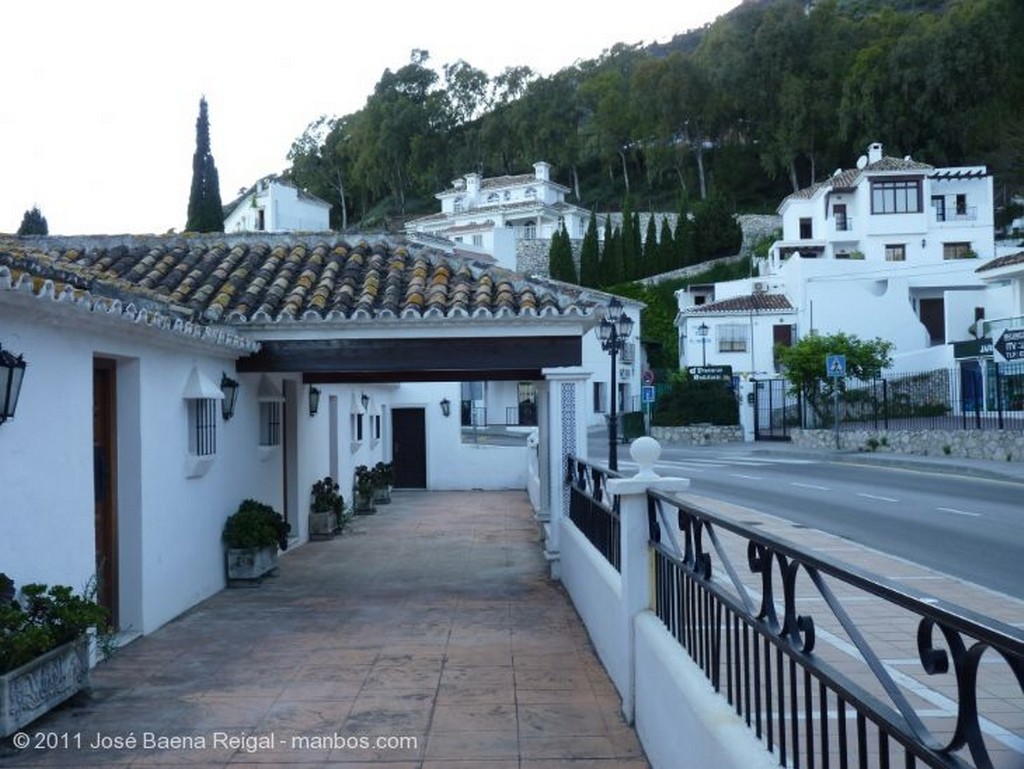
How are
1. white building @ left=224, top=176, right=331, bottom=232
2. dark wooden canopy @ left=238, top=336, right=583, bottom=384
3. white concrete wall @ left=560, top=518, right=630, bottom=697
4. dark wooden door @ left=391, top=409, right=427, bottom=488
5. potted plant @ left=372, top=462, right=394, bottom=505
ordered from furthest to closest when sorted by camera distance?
white building @ left=224, top=176, right=331, bottom=232 < dark wooden door @ left=391, top=409, right=427, bottom=488 < potted plant @ left=372, top=462, right=394, bottom=505 < dark wooden canopy @ left=238, top=336, right=583, bottom=384 < white concrete wall @ left=560, top=518, right=630, bottom=697

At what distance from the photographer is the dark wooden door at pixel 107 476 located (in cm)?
823

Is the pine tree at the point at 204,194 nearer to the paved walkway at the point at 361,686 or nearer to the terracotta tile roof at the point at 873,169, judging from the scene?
the terracotta tile roof at the point at 873,169

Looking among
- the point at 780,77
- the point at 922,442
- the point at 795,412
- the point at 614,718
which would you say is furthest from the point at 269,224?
the point at 614,718

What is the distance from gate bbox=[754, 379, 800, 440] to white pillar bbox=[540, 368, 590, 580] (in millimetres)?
29778

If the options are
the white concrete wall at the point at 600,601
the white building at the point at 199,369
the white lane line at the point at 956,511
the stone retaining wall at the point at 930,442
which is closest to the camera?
the white concrete wall at the point at 600,601

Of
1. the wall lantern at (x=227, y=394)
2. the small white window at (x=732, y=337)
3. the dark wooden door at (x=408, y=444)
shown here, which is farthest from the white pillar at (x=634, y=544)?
the small white window at (x=732, y=337)

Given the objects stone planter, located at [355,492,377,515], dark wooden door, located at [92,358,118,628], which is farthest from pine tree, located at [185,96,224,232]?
dark wooden door, located at [92,358,118,628]

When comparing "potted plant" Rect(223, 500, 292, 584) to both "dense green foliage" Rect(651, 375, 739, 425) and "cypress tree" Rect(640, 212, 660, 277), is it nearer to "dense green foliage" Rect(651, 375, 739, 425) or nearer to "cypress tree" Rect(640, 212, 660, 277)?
"dense green foliage" Rect(651, 375, 739, 425)

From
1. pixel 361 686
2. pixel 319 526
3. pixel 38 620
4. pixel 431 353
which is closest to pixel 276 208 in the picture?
pixel 319 526

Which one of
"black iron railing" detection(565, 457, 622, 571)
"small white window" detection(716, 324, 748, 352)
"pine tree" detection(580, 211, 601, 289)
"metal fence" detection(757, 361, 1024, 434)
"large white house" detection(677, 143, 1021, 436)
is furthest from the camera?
"pine tree" detection(580, 211, 601, 289)

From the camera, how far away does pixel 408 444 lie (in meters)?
27.0

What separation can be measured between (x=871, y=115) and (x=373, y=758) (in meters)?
70.3

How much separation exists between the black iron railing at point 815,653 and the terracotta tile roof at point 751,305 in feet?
144

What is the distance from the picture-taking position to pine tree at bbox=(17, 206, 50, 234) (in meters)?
43.0
